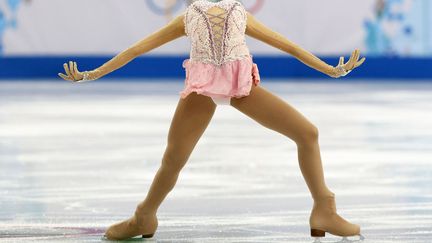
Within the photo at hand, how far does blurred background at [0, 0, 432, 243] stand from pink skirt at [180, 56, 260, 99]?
571 mm

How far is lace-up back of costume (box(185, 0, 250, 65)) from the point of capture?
14.1 ft

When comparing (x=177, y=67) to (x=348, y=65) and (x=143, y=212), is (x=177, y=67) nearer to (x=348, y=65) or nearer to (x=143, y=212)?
(x=143, y=212)

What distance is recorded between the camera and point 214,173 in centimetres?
641

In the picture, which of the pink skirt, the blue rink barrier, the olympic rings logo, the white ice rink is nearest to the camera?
the pink skirt

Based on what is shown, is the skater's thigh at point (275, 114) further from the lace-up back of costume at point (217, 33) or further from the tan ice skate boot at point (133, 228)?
the tan ice skate boot at point (133, 228)

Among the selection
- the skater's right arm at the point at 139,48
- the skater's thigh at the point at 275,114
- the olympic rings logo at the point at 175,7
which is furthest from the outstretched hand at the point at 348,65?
the olympic rings logo at the point at 175,7

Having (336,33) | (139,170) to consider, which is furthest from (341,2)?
(139,170)

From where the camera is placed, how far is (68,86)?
15.5 meters

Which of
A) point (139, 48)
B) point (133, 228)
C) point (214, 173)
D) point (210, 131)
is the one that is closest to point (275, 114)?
point (139, 48)

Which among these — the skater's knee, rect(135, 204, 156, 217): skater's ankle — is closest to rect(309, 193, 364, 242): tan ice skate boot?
the skater's knee

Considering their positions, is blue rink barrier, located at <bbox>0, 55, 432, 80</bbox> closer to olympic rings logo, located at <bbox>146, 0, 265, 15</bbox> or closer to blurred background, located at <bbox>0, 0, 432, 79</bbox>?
blurred background, located at <bbox>0, 0, 432, 79</bbox>

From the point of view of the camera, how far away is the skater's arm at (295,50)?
430cm

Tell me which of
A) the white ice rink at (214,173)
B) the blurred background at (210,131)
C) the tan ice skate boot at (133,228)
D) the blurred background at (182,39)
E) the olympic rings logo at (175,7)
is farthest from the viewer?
the blurred background at (182,39)

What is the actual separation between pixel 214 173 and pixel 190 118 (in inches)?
82.8
